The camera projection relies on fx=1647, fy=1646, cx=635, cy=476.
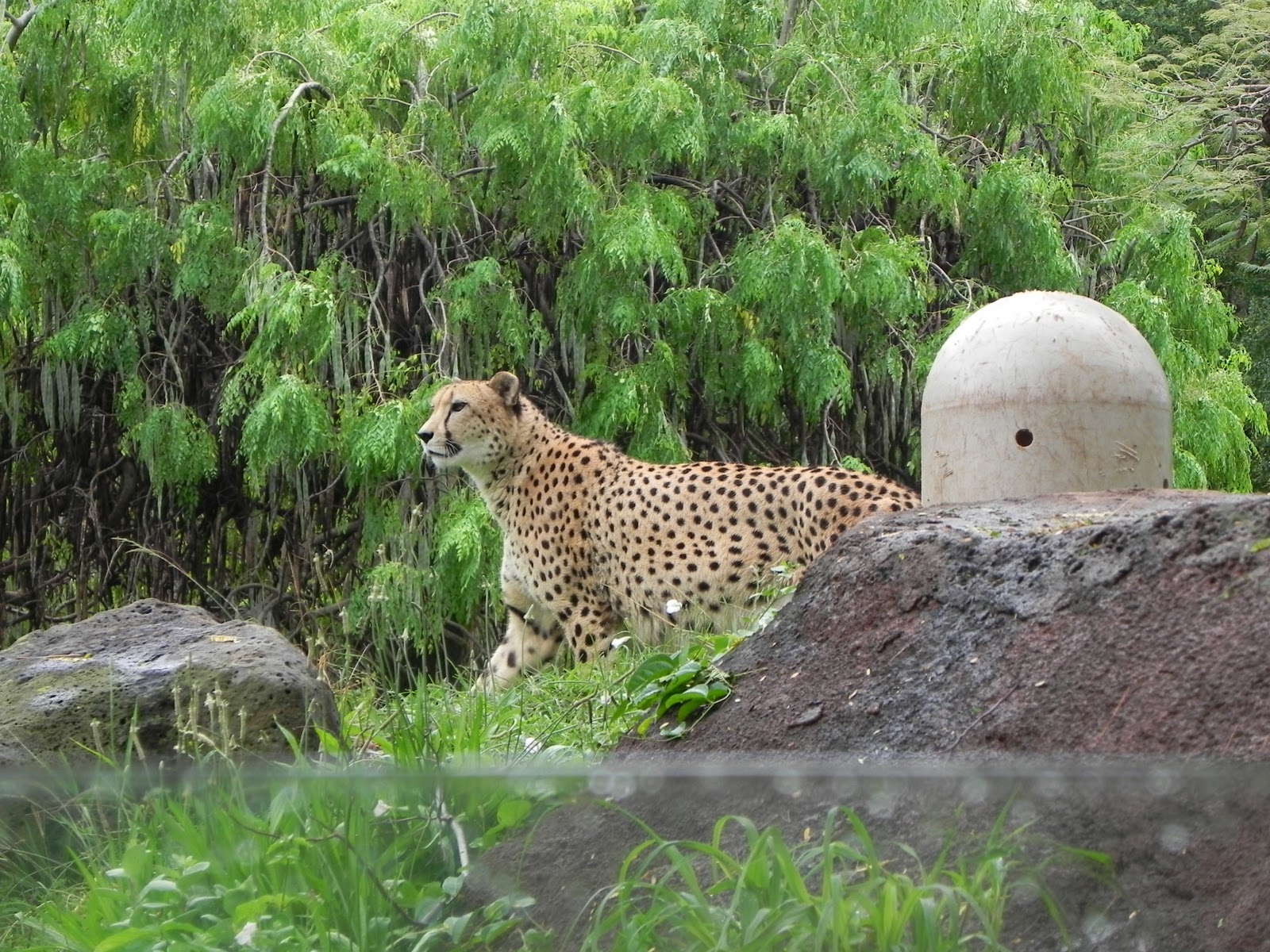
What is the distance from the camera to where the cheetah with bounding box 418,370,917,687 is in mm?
6664

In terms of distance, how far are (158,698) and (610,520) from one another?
3.32 meters

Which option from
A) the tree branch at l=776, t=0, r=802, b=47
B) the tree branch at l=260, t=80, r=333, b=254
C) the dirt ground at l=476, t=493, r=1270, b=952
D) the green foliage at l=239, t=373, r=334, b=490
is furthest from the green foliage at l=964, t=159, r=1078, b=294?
the dirt ground at l=476, t=493, r=1270, b=952

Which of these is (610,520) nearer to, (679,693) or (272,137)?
(272,137)

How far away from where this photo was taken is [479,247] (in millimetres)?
9109

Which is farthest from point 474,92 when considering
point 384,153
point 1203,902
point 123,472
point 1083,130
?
point 1203,902

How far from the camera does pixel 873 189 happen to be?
347 inches

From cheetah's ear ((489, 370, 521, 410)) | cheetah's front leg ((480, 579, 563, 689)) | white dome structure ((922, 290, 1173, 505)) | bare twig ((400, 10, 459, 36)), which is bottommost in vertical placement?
cheetah's front leg ((480, 579, 563, 689))

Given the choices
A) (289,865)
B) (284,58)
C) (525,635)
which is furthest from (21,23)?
Result: (289,865)

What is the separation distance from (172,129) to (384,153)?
4.60 ft

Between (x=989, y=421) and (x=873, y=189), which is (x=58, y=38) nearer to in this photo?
(x=873, y=189)

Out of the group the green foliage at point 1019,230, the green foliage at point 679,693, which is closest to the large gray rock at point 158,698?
the green foliage at point 679,693

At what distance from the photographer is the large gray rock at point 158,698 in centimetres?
400

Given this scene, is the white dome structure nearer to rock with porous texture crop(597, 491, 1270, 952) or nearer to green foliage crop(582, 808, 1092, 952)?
rock with porous texture crop(597, 491, 1270, 952)

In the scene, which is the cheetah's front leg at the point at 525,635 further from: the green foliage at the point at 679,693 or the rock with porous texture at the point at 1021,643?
the rock with porous texture at the point at 1021,643
